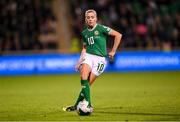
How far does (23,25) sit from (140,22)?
18.8 feet

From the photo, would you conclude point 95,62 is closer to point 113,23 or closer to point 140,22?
point 113,23

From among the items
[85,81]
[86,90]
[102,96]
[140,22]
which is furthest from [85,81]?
[140,22]

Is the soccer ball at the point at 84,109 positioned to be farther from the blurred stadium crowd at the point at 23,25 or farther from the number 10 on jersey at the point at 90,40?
the blurred stadium crowd at the point at 23,25

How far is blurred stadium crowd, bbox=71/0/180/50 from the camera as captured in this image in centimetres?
2838

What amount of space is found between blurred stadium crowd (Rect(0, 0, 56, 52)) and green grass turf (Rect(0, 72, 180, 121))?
3.24 metres

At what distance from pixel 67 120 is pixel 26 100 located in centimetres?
451

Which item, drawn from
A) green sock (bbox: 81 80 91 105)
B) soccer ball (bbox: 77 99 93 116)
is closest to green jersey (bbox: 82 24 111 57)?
green sock (bbox: 81 80 91 105)

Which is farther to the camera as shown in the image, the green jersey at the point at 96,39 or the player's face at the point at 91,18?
the green jersey at the point at 96,39

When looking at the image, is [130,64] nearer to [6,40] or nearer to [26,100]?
[6,40]

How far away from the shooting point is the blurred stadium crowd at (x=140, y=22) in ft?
93.1

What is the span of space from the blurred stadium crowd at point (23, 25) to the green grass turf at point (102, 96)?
127 inches

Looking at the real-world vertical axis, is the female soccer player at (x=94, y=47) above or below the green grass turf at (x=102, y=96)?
above

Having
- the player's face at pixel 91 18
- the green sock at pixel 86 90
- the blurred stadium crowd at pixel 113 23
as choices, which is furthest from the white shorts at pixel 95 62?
the blurred stadium crowd at pixel 113 23

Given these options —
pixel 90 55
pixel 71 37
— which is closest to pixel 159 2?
pixel 71 37
